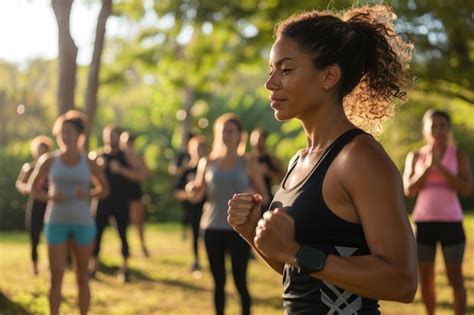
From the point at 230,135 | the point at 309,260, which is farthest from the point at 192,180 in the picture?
the point at 309,260

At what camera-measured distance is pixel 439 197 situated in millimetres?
8203

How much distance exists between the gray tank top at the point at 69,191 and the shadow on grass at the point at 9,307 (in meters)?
2.17

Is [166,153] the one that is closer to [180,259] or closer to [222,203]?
[180,259]

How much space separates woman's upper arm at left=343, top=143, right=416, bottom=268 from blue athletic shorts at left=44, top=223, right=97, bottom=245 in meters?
5.69

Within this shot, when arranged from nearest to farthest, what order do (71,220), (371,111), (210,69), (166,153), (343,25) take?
1. (343,25)
2. (371,111)
3. (71,220)
4. (210,69)
5. (166,153)

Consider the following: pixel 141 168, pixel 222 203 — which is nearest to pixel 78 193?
pixel 222 203

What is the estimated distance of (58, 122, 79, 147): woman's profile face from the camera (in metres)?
8.44

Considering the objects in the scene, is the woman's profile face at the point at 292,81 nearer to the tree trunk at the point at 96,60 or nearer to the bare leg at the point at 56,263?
the bare leg at the point at 56,263

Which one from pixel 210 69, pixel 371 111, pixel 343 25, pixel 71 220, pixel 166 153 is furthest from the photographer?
pixel 166 153

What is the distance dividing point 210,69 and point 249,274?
18.9 ft

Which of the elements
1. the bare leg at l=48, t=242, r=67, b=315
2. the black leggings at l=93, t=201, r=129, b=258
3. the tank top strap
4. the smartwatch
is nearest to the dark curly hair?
the tank top strap

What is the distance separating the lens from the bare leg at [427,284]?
26.5ft

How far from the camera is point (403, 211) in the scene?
2.59m

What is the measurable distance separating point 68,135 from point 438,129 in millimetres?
3268
